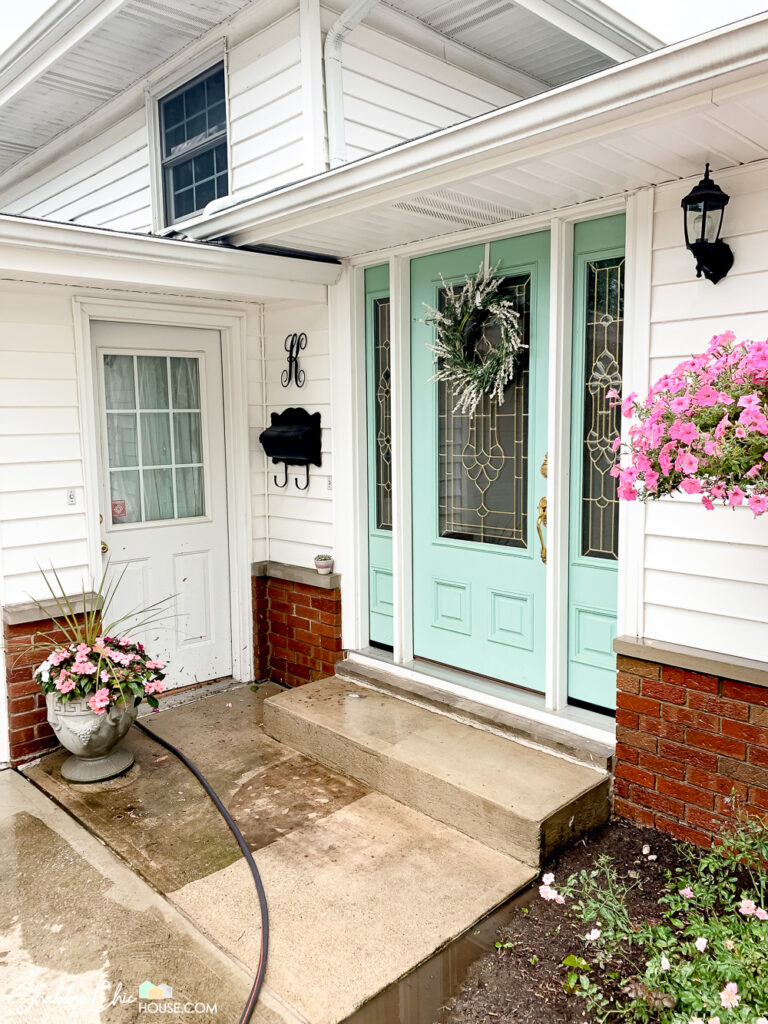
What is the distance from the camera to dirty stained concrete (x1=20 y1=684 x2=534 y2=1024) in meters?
2.39

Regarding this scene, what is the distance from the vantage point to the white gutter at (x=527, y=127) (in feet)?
6.46

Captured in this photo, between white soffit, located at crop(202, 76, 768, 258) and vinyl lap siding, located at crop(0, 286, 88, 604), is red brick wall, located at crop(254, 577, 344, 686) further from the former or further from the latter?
white soffit, located at crop(202, 76, 768, 258)

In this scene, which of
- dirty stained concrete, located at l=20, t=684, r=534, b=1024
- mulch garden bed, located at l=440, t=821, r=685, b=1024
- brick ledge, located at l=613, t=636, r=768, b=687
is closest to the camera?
mulch garden bed, located at l=440, t=821, r=685, b=1024

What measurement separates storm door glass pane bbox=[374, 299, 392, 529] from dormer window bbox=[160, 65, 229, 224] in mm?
1301

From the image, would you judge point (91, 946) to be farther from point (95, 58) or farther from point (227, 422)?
point (95, 58)

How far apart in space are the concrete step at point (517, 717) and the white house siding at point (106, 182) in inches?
135

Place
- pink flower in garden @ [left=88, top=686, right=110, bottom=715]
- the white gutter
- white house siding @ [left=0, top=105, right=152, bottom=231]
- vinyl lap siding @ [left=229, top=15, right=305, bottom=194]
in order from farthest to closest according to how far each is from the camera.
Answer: white house siding @ [left=0, top=105, right=152, bottom=231] < vinyl lap siding @ [left=229, top=15, right=305, bottom=194] < pink flower in garden @ [left=88, top=686, right=110, bottom=715] < the white gutter

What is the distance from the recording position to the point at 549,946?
245cm

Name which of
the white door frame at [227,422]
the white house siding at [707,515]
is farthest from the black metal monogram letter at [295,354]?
the white house siding at [707,515]

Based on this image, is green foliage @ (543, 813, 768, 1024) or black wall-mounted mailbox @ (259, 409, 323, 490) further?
black wall-mounted mailbox @ (259, 409, 323, 490)

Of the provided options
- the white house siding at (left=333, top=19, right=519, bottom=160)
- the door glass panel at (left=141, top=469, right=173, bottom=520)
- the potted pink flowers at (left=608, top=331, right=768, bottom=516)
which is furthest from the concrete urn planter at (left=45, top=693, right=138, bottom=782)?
the white house siding at (left=333, top=19, right=519, bottom=160)

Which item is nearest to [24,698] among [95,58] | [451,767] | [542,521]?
[451,767]

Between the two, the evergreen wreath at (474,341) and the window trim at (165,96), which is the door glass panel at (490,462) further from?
the window trim at (165,96)

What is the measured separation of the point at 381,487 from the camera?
4.24 metres
